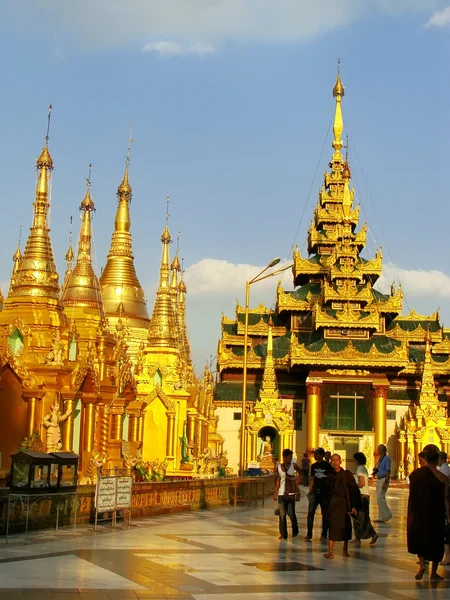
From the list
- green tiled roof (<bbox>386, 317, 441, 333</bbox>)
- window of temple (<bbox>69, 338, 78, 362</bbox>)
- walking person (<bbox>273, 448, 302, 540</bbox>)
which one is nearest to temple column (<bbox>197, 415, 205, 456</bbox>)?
window of temple (<bbox>69, 338, 78, 362</bbox>)

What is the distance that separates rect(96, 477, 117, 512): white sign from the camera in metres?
16.3

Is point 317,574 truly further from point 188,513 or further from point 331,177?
point 331,177

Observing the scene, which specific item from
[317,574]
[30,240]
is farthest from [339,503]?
[30,240]

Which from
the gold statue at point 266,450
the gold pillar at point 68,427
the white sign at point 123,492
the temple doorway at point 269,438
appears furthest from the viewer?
the temple doorway at point 269,438

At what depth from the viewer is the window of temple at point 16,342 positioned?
23938mm

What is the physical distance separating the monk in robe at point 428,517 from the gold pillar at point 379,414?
4140 cm

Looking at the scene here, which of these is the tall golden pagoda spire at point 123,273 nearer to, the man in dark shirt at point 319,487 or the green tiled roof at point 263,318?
the green tiled roof at point 263,318

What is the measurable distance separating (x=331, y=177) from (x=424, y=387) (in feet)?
60.0

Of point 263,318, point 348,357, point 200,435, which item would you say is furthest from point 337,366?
point 200,435

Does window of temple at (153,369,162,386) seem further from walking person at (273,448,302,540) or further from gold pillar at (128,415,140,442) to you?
walking person at (273,448,302,540)

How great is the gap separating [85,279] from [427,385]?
25.9 m

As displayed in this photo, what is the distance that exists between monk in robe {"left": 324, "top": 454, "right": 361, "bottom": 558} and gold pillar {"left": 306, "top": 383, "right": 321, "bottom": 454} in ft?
126

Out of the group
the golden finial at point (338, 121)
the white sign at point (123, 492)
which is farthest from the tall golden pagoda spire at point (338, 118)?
the white sign at point (123, 492)

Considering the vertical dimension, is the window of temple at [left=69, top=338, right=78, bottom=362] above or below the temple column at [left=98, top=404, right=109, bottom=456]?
above
